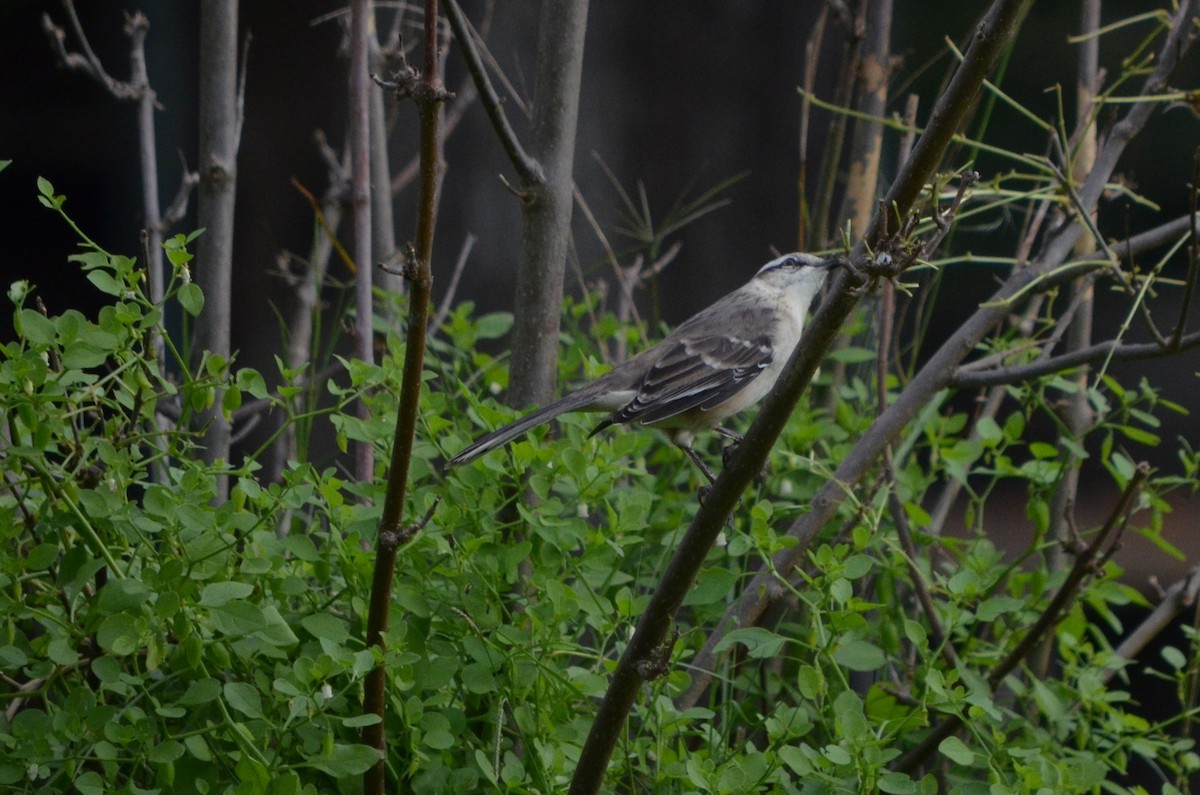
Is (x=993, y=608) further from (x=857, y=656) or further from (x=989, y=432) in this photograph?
(x=989, y=432)

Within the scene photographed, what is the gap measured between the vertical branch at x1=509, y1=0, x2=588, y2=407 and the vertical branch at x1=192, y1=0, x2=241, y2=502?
0.71 m

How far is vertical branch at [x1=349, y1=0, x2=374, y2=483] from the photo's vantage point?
9.14 ft

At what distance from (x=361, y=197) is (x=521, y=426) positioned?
84 centimetres

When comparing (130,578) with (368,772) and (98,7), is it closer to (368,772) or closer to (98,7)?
(368,772)

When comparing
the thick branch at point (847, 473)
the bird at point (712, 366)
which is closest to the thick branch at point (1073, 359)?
the thick branch at point (847, 473)

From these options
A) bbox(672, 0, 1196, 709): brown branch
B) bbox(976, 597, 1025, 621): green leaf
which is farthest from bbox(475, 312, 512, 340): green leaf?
bbox(976, 597, 1025, 621): green leaf

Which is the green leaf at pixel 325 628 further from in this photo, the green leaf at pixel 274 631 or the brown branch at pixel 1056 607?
the brown branch at pixel 1056 607

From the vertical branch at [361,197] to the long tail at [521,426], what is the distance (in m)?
0.45

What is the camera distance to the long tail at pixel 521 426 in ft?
7.15

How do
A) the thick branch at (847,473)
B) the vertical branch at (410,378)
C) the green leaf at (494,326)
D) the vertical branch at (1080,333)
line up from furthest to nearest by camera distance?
the vertical branch at (1080,333) < the green leaf at (494,326) < the thick branch at (847,473) < the vertical branch at (410,378)

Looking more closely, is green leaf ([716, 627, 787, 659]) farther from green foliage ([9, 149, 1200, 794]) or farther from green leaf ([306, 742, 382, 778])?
green leaf ([306, 742, 382, 778])

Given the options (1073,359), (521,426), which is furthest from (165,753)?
(1073,359)

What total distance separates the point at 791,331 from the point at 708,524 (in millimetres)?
1942

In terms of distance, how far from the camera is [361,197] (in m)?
2.85
